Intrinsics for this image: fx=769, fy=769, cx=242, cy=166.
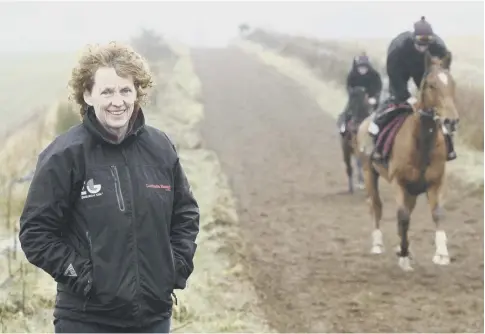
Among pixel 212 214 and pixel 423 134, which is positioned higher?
pixel 423 134

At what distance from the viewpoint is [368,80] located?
10.1 metres

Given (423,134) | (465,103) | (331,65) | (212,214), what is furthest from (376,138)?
(331,65)

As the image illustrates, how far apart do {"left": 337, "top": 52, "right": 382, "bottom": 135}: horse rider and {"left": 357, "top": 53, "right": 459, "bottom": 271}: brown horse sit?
8.29ft

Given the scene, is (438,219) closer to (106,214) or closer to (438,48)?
(438,48)

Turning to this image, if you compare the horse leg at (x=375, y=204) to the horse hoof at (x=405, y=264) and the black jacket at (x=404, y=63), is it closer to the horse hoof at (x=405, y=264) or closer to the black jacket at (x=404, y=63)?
the horse hoof at (x=405, y=264)

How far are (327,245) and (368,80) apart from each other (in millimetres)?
2592

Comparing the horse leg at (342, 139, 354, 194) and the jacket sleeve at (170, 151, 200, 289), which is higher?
the jacket sleeve at (170, 151, 200, 289)

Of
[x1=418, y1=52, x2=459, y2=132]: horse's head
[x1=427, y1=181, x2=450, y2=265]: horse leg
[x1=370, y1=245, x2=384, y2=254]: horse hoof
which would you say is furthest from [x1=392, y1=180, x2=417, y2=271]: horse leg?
[x1=418, y1=52, x2=459, y2=132]: horse's head

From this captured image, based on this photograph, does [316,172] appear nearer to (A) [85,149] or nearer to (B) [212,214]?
(B) [212,214]

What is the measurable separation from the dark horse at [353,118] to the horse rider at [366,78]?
0.07 m

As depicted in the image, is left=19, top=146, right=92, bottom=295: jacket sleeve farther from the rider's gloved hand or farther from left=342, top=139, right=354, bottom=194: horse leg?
left=342, top=139, right=354, bottom=194: horse leg

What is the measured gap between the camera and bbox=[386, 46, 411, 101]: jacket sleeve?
23.4ft

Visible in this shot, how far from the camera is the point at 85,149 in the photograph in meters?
2.38

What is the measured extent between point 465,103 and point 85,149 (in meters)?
12.5
